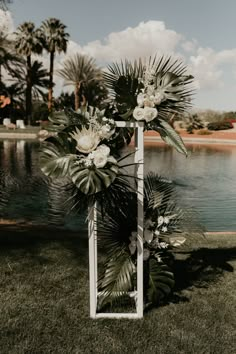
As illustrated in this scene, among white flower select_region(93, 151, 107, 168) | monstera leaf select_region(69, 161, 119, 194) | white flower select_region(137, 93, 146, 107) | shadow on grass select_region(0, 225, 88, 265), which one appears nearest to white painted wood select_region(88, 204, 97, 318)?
monstera leaf select_region(69, 161, 119, 194)

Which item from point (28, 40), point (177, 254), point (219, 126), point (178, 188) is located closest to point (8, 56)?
point (28, 40)

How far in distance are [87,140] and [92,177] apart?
0.28 metres

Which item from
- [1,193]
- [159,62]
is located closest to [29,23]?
[1,193]

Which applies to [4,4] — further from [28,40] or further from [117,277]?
[28,40]

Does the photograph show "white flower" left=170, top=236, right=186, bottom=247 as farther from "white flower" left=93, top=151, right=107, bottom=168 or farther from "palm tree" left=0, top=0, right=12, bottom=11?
"palm tree" left=0, top=0, right=12, bottom=11

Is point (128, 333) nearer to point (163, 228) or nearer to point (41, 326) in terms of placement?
point (41, 326)

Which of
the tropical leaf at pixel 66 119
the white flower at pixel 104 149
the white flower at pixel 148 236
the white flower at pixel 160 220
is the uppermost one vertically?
the tropical leaf at pixel 66 119

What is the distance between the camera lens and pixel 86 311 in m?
3.39

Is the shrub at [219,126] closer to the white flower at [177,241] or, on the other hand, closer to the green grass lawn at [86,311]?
the green grass lawn at [86,311]

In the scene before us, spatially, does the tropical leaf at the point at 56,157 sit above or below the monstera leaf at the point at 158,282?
above

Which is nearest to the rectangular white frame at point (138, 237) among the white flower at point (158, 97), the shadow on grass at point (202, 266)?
the white flower at point (158, 97)

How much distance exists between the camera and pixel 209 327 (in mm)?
3166

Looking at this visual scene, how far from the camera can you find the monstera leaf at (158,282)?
3.48 metres

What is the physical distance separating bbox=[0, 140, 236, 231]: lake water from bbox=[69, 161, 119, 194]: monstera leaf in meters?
1.82
